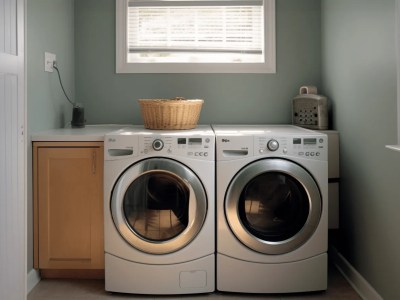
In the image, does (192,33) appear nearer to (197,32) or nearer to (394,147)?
(197,32)

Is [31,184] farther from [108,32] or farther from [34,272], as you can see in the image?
[108,32]

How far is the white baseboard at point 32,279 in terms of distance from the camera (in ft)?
9.46

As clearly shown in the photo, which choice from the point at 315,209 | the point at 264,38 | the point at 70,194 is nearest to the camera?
the point at 315,209

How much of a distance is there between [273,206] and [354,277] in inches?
25.1

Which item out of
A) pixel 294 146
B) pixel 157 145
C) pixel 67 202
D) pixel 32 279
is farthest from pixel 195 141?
pixel 32 279

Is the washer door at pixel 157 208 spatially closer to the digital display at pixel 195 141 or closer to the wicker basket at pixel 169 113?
the digital display at pixel 195 141

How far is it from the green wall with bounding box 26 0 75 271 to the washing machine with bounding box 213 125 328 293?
108 cm

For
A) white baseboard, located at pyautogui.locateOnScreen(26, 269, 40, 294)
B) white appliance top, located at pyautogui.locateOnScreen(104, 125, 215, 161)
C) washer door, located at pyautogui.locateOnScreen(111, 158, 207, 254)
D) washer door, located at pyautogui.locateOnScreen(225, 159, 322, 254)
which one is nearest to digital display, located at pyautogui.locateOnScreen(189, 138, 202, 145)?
white appliance top, located at pyautogui.locateOnScreen(104, 125, 215, 161)

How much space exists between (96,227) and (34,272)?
0.44 meters

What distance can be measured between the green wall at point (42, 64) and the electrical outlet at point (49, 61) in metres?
0.03

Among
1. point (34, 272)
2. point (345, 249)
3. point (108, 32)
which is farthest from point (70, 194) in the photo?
point (345, 249)

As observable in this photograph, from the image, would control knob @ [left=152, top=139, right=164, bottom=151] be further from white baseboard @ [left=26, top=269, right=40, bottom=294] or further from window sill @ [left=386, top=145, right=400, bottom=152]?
window sill @ [left=386, top=145, right=400, bottom=152]

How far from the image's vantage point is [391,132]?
7.79 ft

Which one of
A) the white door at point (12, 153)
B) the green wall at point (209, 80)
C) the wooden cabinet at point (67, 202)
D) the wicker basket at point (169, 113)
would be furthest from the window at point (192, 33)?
the white door at point (12, 153)
